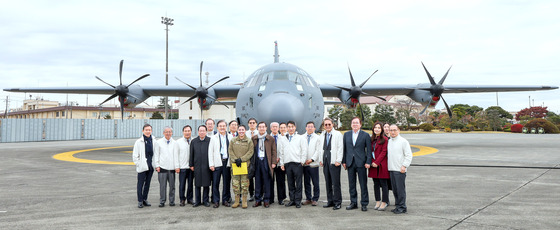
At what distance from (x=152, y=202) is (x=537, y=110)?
4200 inches

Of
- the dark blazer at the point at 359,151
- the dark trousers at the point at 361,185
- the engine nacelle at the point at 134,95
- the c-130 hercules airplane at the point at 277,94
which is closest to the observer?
the dark trousers at the point at 361,185

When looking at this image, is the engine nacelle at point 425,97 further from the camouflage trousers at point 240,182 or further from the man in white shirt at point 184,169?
the man in white shirt at point 184,169

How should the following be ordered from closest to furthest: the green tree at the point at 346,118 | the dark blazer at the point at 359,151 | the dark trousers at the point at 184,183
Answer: the dark blazer at the point at 359,151
the dark trousers at the point at 184,183
the green tree at the point at 346,118

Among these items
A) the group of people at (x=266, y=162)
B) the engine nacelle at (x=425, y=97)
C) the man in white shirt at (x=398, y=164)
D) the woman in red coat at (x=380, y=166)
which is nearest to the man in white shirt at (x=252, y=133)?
the group of people at (x=266, y=162)

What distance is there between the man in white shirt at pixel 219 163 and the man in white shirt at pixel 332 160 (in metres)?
1.82

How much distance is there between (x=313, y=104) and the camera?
1141 centimetres

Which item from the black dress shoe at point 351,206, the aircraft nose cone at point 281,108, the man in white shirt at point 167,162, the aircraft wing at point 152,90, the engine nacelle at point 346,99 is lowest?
the black dress shoe at point 351,206

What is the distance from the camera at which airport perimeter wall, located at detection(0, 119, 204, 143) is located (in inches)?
1165

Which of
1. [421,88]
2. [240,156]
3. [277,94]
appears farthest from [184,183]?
[421,88]

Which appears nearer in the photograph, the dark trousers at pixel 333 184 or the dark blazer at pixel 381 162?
the dark blazer at pixel 381 162

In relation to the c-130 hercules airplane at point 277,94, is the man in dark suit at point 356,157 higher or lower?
lower

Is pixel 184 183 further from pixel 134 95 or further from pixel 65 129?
pixel 65 129

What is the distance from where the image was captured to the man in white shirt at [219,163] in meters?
6.21

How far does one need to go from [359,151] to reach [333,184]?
0.77m
